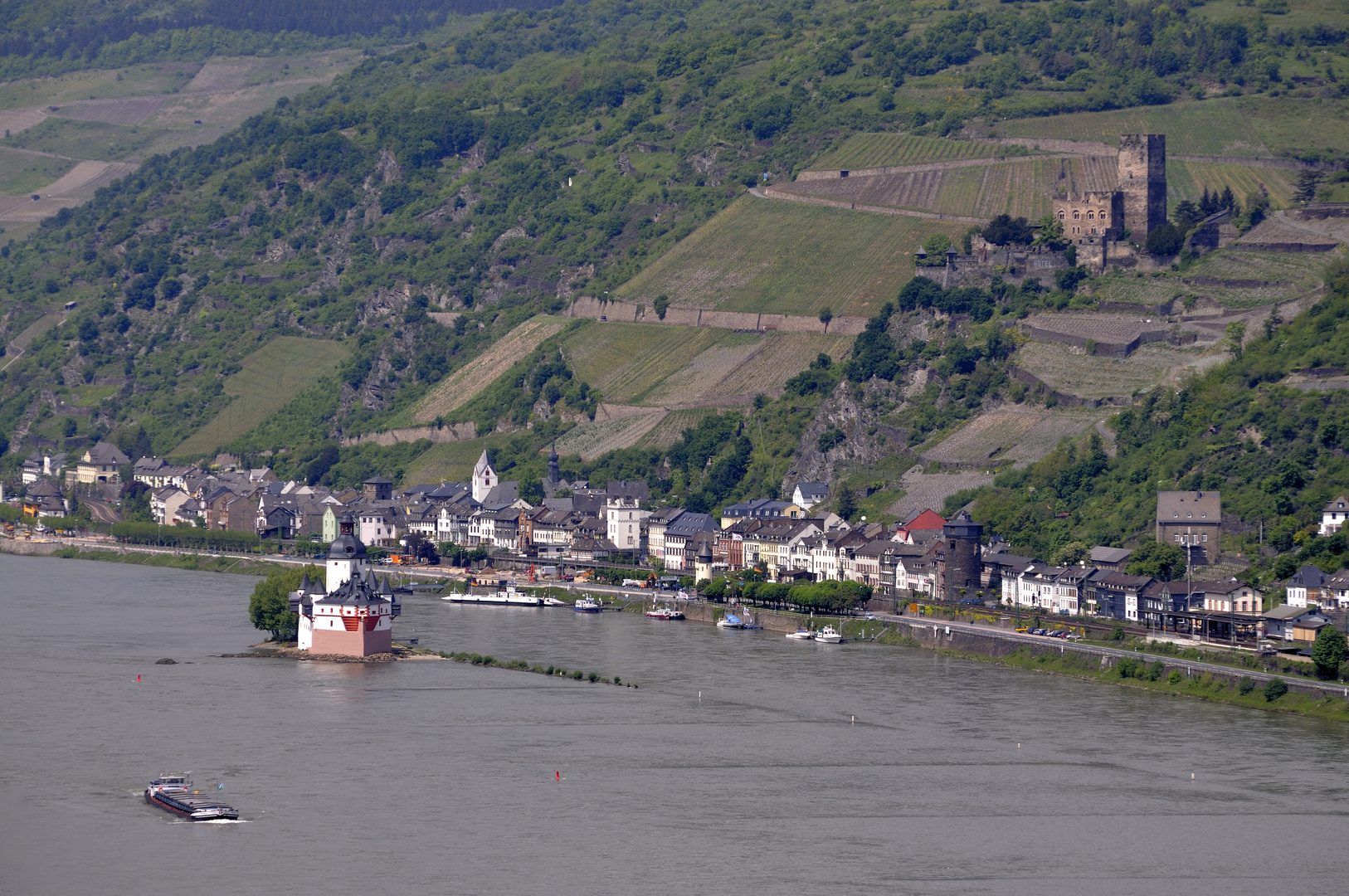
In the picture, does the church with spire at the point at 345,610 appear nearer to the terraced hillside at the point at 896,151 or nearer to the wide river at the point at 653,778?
the wide river at the point at 653,778

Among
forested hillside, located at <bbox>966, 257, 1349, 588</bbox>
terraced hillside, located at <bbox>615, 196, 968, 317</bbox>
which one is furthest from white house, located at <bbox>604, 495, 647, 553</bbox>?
forested hillside, located at <bbox>966, 257, 1349, 588</bbox>

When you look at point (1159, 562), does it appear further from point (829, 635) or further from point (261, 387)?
point (261, 387)

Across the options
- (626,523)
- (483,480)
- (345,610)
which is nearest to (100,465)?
(483,480)

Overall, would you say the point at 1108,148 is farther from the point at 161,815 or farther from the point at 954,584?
the point at 161,815

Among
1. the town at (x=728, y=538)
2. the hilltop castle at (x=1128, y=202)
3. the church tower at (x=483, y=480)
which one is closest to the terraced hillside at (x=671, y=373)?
the town at (x=728, y=538)

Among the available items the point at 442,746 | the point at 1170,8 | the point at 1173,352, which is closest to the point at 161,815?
the point at 442,746

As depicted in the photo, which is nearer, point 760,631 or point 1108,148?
point 760,631
